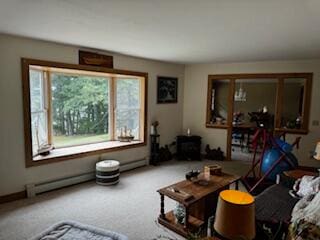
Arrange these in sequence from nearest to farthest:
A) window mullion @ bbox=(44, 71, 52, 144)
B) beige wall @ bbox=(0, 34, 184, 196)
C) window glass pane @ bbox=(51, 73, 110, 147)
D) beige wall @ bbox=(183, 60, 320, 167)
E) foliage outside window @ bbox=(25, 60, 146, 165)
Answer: beige wall @ bbox=(0, 34, 184, 196) → foliage outside window @ bbox=(25, 60, 146, 165) → window mullion @ bbox=(44, 71, 52, 144) → window glass pane @ bbox=(51, 73, 110, 147) → beige wall @ bbox=(183, 60, 320, 167)

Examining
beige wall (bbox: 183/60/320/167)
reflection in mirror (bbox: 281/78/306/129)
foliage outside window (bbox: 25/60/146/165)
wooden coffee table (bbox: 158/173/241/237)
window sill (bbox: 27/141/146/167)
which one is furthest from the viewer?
reflection in mirror (bbox: 281/78/306/129)

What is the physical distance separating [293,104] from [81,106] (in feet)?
16.7

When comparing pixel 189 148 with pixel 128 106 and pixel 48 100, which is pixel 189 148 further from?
pixel 48 100

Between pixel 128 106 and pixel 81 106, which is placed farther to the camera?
pixel 128 106

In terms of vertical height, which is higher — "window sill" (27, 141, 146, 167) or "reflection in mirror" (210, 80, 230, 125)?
"reflection in mirror" (210, 80, 230, 125)

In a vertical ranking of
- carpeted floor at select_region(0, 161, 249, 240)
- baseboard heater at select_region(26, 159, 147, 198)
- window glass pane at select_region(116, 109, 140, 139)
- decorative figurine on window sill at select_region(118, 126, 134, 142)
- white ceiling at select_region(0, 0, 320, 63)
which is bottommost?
carpeted floor at select_region(0, 161, 249, 240)

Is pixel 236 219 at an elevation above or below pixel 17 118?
below

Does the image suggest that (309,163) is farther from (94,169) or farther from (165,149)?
(94,169)

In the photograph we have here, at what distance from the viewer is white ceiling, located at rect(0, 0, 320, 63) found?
202cm

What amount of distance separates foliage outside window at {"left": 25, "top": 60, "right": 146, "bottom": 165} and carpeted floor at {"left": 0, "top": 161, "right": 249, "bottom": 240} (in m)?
0.89

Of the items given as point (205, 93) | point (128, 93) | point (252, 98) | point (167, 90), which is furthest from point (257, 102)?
point (128, 93)

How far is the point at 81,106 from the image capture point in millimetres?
4746

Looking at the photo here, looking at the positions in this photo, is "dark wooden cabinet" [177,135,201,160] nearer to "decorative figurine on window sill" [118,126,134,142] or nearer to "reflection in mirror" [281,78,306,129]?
"decorative figurine on window sill" [118,126,134,142]

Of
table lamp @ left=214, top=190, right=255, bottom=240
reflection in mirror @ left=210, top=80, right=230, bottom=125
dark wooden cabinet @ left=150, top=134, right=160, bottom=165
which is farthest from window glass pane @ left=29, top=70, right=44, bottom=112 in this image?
reflection in mirror @ left=210, top=80, right=230, bottom=125
